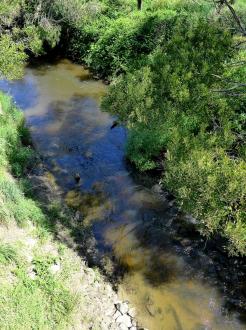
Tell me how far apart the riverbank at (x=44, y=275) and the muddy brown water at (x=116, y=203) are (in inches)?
37.1

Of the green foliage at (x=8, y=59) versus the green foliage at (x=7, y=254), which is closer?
the green foliage at (x=7, y=254)

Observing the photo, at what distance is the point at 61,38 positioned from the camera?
31.8m

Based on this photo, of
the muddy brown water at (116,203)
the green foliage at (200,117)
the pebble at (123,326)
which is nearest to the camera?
the green foliage at (200,117)

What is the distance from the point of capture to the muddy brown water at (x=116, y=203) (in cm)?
1158

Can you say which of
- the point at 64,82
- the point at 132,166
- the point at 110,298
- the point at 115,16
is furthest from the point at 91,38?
the point at 110,298

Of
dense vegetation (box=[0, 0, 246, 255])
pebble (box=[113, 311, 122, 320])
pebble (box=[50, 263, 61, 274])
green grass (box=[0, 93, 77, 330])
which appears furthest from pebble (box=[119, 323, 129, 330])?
dense vegetation (box=[0, 0, 246, 255])

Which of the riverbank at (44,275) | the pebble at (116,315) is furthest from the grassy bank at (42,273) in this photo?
the pebble at (116,315)

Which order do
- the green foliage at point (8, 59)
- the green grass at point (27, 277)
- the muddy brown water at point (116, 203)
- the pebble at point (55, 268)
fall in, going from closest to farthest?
the green grass at point (27, 277)
the pebble at point (55, 268)
the muddy brown water at point (116, 203)
the green foliage at point (8, 59)

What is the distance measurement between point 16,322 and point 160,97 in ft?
27.7

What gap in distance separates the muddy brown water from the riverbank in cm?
94

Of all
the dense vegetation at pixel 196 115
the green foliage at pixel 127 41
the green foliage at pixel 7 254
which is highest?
the dense vegetation at pixel 196 115

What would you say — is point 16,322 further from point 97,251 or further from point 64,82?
point 64,82

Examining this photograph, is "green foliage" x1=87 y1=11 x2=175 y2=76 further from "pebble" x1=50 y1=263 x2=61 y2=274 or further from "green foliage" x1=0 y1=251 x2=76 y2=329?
"green foliage" x1=0 y1=251 x2=76 y2=329

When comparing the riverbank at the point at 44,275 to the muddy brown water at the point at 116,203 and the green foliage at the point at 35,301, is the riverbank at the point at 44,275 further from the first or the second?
the muddy brown water at the point at 116,203
